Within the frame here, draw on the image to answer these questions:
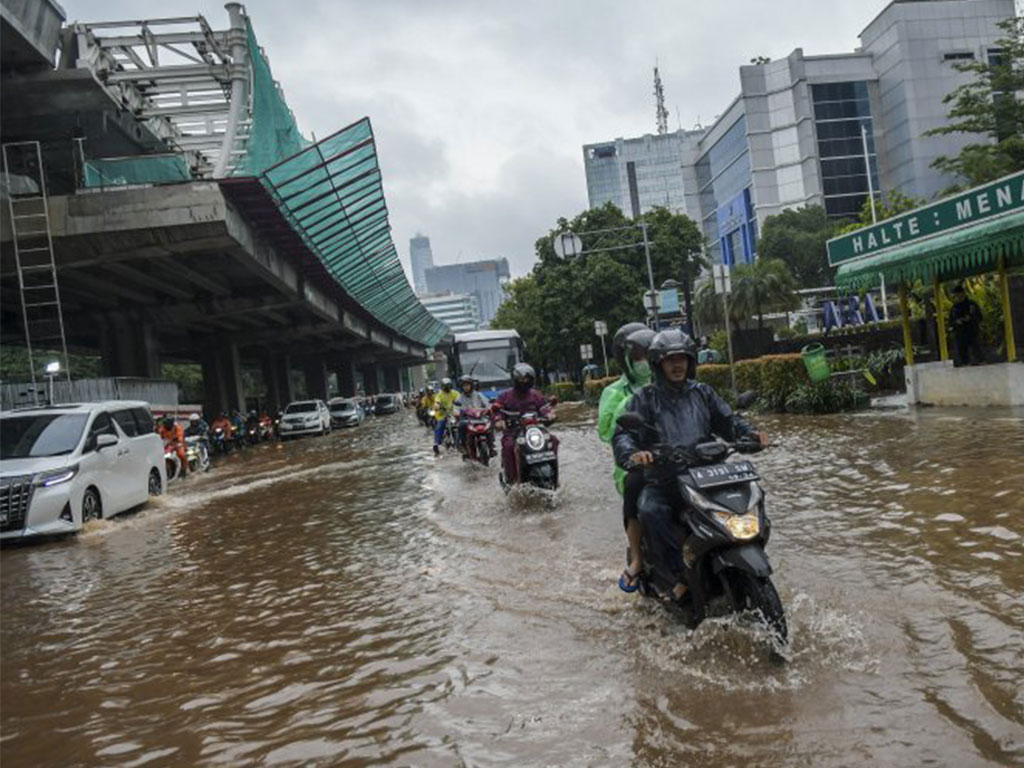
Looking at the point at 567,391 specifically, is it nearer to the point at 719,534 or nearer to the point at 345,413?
the point at 345,413

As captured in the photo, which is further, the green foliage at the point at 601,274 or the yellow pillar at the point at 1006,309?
the green foliage at the point at 601,274

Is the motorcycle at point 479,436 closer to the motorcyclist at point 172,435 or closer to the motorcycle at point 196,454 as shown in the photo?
the motorcyclist at point 172,435

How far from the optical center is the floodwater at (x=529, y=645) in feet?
11.3

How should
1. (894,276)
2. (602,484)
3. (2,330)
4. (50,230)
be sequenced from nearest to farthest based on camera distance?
(602,484) < (894,276) < (50,230) < (2,330)

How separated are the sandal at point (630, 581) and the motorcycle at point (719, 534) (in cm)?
43

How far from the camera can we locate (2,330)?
99.1 ft

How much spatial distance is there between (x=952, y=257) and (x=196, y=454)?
56.0 feet

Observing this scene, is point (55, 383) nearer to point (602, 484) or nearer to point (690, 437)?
point (602, 484)

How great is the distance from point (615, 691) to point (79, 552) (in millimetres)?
7650

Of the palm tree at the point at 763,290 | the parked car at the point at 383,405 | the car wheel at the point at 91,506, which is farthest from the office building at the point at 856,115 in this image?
the car wheel at the point at 91,506

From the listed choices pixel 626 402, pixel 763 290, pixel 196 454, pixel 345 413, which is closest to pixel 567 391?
pixel 763 290

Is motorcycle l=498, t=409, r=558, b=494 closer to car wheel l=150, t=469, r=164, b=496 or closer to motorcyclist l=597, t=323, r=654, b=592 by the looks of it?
motorcyclist l=597, t=323, r=654, b=592

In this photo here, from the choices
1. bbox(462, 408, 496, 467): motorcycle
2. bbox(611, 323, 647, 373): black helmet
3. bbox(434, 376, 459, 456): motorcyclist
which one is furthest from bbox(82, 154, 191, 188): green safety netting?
bbox(611, 323, 647, 373): black helmet

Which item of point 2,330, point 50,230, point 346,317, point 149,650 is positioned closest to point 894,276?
point 149,650
